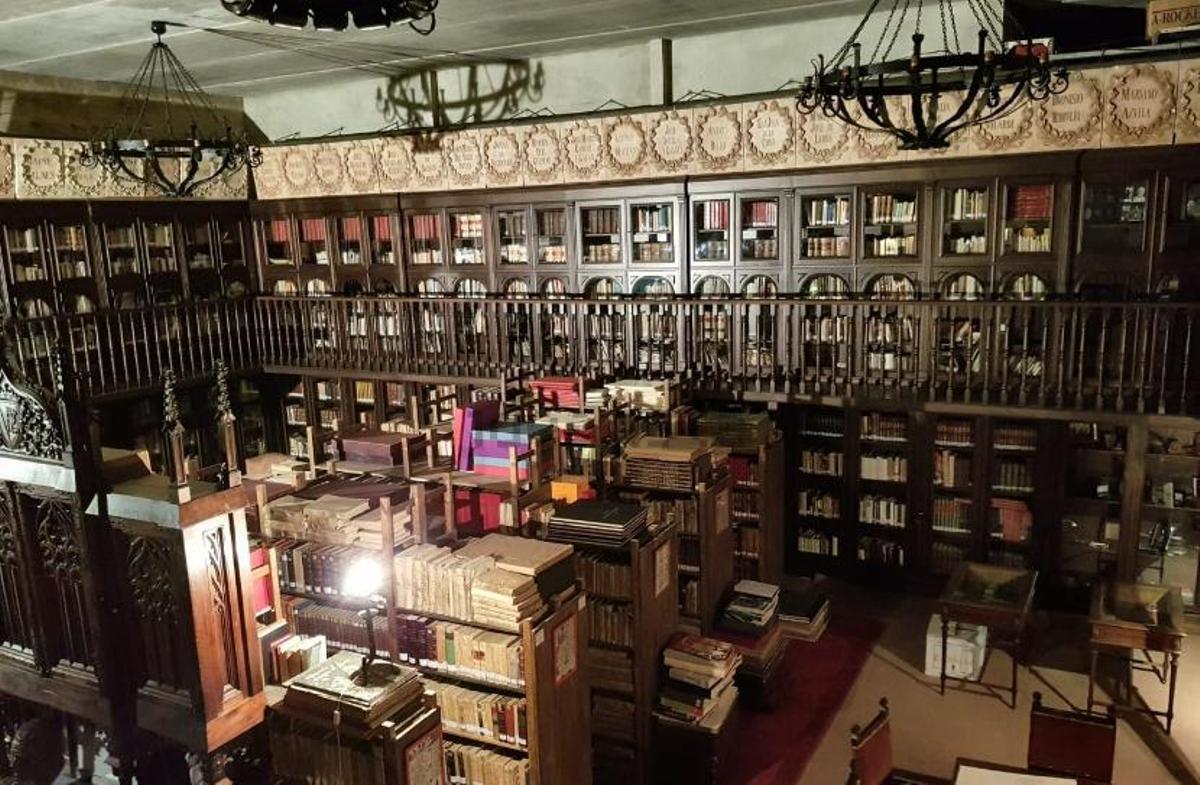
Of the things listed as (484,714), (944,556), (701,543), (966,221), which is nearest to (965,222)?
(966,221)

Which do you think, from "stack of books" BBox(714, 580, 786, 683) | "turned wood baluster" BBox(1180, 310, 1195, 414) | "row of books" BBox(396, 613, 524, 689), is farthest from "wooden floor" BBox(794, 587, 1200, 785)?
"row of books" BBox(396, 613, 524, 689)

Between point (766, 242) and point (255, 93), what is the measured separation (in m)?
7.56

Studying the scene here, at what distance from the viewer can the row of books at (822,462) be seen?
26.6 ft

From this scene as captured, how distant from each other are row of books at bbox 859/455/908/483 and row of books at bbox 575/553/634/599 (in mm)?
3784

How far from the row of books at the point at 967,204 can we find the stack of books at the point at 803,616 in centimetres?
361

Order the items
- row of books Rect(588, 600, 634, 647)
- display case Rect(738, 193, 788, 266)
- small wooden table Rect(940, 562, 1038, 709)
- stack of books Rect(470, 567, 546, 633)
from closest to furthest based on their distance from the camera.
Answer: stack of books Rect(470, 567, 546, 633) → row of books Rect(588, 600, 634, 647) → small wooden table Rect(940, 562, 1038, 709) → display case Rect(738, 193, 788, 266)

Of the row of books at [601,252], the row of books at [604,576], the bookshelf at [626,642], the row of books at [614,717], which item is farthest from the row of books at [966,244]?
the row of books at [614,717]

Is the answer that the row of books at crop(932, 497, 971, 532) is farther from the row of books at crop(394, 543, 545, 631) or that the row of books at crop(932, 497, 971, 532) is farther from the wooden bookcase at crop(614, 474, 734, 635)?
the row of books at crop(394, 543, 545, 631)

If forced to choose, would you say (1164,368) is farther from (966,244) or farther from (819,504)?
(819,504)

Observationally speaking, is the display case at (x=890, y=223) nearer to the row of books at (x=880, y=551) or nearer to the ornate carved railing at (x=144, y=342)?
the row of books at (x=880, y=551)

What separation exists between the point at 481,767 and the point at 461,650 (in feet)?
1.92

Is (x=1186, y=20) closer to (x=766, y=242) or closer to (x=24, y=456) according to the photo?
(x=766, y=242)

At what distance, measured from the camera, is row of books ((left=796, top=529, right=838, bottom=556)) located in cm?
827

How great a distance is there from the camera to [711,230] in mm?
8977
